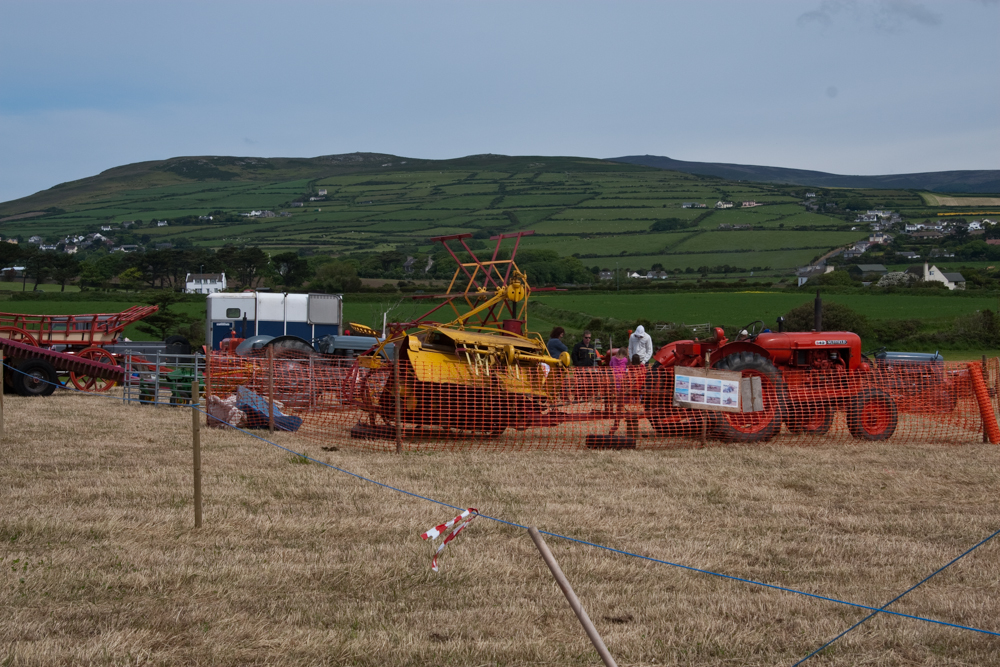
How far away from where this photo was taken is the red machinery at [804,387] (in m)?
11.4

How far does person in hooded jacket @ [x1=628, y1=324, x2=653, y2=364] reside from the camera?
1547 cm

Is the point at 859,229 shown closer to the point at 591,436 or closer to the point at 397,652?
the point at 591,436

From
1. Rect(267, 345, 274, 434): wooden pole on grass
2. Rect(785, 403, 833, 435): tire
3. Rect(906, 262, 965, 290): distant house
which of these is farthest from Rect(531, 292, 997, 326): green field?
Rect(267, 345, 274, 434): wooden pole on grass

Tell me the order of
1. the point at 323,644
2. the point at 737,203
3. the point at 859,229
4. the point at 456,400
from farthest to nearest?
the point at 737,203 < the point at 859,229 < the point at 456,400 < the point at 323,644

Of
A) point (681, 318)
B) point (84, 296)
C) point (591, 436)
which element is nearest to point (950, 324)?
point (681, 318)

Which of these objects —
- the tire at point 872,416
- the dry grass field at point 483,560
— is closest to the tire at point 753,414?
the tire at point 872,416

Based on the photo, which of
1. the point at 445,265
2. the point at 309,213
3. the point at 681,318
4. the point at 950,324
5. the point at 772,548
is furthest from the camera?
the point at 309,213

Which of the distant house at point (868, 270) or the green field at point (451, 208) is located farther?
the green field at point (451, 208)

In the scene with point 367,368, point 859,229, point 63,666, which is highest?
point 859,229

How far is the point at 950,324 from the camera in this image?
122 ft

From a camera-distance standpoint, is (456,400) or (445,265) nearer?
(456,400)

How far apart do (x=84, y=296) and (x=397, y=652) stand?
5696 cm

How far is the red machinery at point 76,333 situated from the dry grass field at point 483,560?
30.0ft

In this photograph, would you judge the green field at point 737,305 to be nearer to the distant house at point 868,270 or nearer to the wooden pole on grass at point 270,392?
the distant house at point 868,270
